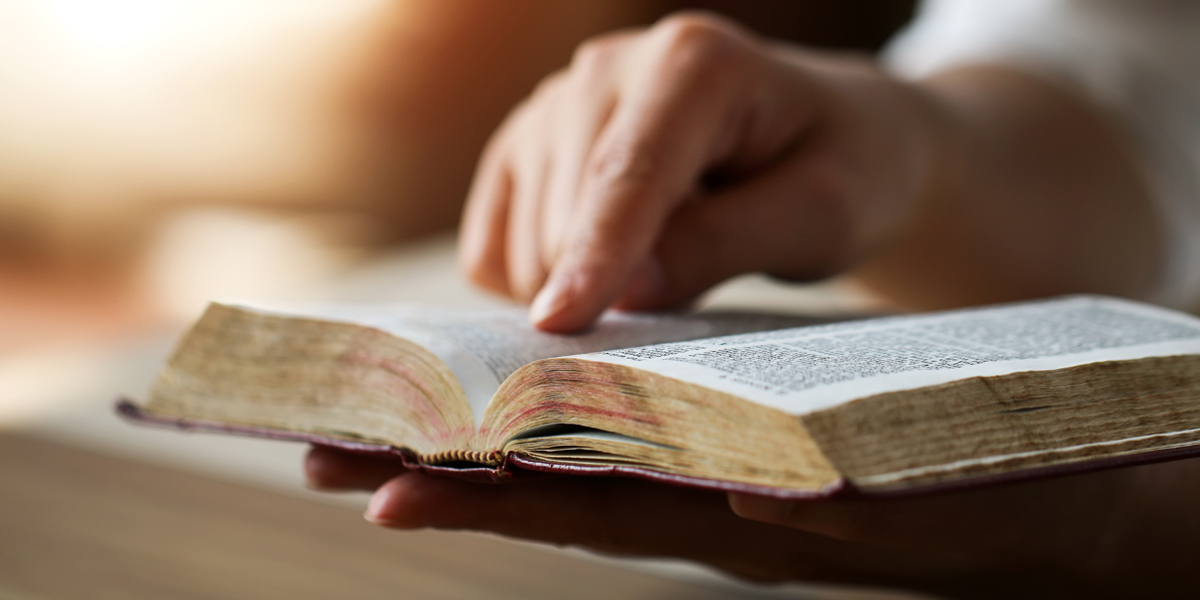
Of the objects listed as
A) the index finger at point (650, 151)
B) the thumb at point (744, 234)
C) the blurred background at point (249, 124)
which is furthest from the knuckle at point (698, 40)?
the blurred background at point (249, 124)

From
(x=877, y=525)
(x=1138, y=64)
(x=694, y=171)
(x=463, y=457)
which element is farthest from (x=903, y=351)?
(x=1138, y=64)

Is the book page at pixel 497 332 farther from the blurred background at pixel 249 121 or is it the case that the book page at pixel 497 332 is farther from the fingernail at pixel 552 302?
the blurred background at pixel 249 121

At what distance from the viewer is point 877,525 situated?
0.40 metres

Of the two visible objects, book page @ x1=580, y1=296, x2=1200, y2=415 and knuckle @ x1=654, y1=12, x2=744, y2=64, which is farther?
knuckle @ x1=654, y1=12, x2=744, y2=64

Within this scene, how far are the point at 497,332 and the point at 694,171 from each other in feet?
0.80

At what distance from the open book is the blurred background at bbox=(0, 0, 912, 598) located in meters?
2.46

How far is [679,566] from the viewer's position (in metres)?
0.61

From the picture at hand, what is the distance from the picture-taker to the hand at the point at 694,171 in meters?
0.64

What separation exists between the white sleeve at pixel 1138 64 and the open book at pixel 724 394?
35.3 inches

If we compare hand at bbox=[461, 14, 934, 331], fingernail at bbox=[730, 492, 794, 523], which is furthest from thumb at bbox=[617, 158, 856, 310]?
fingernail at bbox=[730, 492, 794, 523]

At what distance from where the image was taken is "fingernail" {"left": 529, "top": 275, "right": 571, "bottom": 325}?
1.85ft

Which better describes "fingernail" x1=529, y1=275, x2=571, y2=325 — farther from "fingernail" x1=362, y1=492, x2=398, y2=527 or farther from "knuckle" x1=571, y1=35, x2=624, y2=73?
"knuckle" x1=571, y1=35, x2=624, y2=73

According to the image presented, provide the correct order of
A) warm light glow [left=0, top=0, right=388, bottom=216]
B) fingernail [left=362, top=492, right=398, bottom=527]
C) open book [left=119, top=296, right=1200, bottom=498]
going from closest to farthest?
open book [left=119, top=296, right=1200, bottom=498]
fingernail [left=362, top=492, right=398, bottom=527]
warm light glow [left=0, top=0, right=388, bottom=216]

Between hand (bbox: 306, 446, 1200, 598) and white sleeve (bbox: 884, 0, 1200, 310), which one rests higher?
white sleeve (bbox: 884, 0, 1200, 310)
